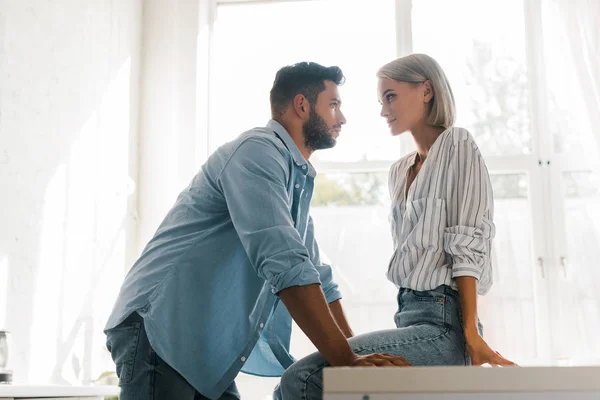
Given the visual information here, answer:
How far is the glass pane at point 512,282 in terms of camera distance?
3502mm

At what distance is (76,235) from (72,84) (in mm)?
637

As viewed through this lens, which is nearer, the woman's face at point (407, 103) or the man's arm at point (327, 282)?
the woman's face at point (407, 103)

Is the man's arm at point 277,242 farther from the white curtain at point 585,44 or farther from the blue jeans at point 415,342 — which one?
the white curtain at point 585,44

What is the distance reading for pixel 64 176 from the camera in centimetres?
304

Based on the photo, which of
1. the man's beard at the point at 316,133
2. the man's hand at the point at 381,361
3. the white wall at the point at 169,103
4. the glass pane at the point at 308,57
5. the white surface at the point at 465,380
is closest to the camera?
the white surface at the point at 465,380

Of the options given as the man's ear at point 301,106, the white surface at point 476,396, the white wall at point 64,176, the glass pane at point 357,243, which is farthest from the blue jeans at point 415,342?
the glass pane at point 357,243

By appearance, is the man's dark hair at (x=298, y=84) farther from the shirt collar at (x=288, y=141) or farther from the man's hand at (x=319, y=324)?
the man's hand at (x=319, y=324)

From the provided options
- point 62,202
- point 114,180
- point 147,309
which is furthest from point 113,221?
point 147,309

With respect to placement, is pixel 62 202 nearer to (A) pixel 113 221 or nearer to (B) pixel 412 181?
(A) pixel 113 221

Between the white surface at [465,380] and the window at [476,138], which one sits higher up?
the window at [476,138]

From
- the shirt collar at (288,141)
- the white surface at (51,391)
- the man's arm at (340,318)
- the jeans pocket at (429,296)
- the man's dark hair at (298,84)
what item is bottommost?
the white surface at (51,391)

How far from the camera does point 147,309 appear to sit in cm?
171

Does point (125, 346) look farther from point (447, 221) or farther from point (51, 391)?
point (447, 221)

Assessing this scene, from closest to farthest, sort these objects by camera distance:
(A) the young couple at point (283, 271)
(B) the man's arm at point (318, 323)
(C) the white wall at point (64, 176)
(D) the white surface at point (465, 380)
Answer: (D) the white surface at point (465, 380) → (B) the man's arm at point (318, 323) → (A) the young couple at point (283, 271) → (C) the white wall at point (64, 176)
